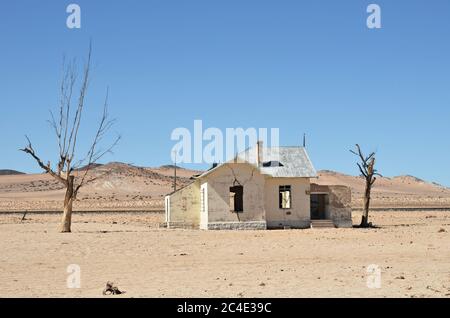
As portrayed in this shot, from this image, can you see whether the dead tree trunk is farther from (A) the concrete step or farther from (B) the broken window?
(A) the concrete step

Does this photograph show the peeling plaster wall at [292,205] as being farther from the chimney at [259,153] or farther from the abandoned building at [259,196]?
the chimney at [259,153]

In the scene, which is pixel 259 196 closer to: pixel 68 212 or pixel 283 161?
pixel 283 161

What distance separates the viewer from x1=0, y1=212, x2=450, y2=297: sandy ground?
13.6 metres

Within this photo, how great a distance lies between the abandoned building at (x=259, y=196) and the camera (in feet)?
117

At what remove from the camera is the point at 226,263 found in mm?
19078

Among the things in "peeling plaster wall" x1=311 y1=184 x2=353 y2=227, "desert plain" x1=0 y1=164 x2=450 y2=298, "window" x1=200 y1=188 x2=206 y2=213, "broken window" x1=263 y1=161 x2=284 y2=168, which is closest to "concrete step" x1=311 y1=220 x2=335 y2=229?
"peeling plaster wall" x1=311 y1=184 x2=353 y2=227

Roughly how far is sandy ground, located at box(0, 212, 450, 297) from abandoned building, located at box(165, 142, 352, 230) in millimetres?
4727

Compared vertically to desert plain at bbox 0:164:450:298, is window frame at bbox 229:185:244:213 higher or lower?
higher

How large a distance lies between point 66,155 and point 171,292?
68.7 feet

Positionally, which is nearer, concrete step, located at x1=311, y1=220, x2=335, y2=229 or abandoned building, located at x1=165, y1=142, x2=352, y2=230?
abandoned building, located at x1=165, y1=142, x2=352, y2=230

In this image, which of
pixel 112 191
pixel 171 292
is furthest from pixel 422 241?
pixel 112 191

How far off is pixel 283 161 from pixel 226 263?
1911cm

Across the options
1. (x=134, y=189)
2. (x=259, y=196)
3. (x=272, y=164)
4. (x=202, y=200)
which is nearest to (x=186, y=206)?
(x=202, y=200)

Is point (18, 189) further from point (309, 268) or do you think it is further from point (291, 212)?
point (309, 268)
